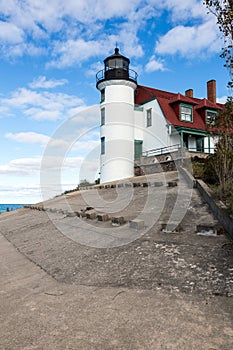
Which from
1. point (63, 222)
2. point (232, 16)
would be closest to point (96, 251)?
point (63, 222)

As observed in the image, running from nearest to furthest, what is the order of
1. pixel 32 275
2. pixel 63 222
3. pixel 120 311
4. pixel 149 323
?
pixel 149 323, pixel 120 311, pixel 32 275, pixel 63 222

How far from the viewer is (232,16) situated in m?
5.70

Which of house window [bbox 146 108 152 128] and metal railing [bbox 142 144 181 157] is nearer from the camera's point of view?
metal railing [bbox 142 144 181 157]

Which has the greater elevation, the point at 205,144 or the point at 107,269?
the point at 205,144

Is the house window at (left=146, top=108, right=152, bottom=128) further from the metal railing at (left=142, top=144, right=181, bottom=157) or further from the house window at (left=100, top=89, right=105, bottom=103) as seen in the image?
the house window at (left=100, top=89, right=105, bottom=103)

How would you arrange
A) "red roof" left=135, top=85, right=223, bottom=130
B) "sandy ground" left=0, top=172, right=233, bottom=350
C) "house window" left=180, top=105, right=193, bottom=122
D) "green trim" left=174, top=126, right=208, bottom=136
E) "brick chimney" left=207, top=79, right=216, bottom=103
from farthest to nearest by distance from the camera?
"brick chimney" left=207, top=79, right=216, bottom=103
"house window" left=180, top=105, right=193, bottom=122
"red roof" left=135, top=85, right=223, bottom=130
"green trim" left=174, top=126, right=208, bottom=136
"sandy ground" left=0, top=172, right=233, bottom=350

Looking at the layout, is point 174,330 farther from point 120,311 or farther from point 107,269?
point 107,269

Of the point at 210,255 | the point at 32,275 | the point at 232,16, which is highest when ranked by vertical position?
the point at 232,16

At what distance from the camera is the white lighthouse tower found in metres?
25.5

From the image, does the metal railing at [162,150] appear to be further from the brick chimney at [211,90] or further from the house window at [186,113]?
the brick chimney at [211,90]

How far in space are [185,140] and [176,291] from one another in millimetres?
22902

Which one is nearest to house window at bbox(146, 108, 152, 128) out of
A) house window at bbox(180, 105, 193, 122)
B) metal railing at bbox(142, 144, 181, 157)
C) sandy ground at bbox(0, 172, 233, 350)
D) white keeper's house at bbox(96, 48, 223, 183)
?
white keeper's house at bbox(96, 48, 223, 183)

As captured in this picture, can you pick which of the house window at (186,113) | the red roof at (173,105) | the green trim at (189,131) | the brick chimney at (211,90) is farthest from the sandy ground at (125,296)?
the brick chimney at (211,90)

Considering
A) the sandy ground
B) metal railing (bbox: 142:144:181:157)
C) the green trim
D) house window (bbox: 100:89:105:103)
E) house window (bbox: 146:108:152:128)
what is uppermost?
house window (bbox: 100:89:105:103)
